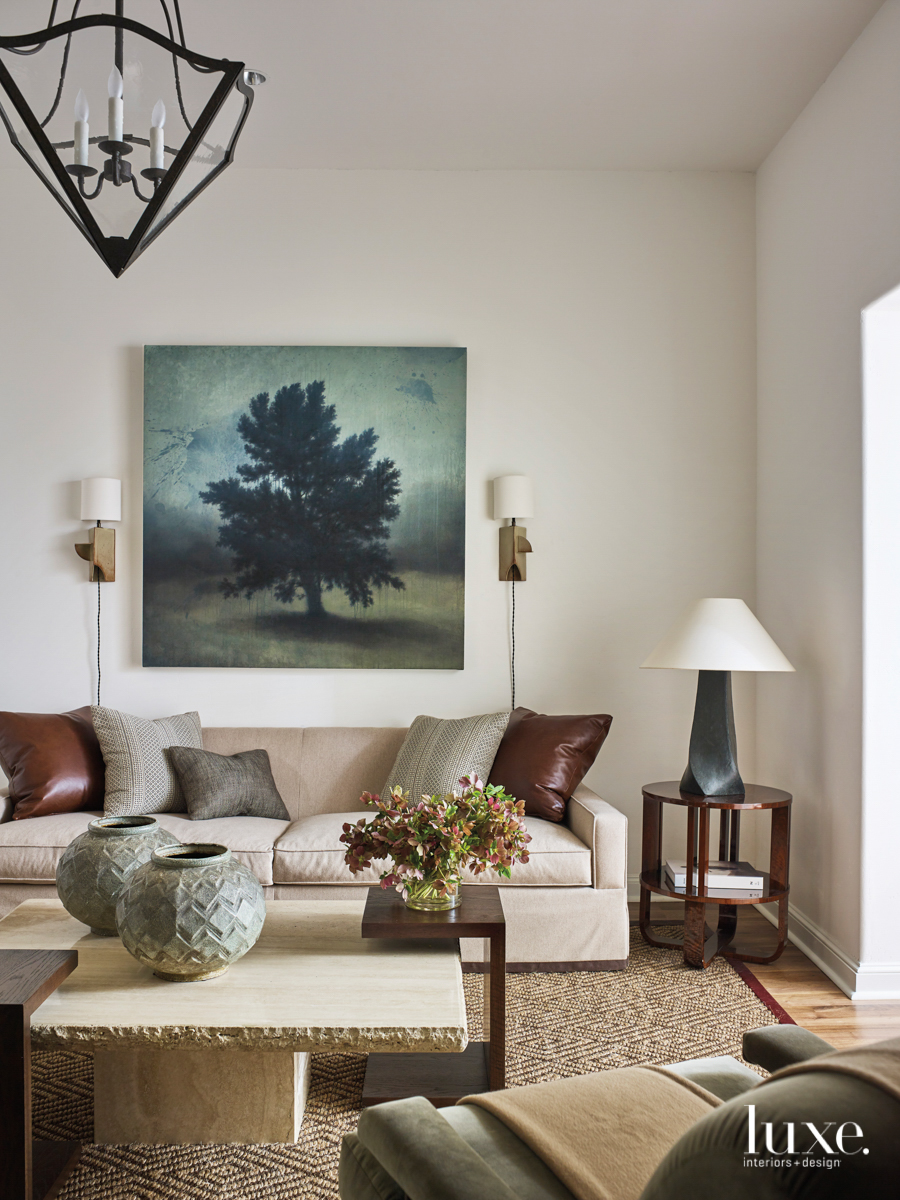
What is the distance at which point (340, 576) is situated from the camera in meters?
3.95

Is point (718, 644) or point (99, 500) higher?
point (99, 500)

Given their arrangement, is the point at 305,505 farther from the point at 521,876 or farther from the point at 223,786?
the point at 521,876

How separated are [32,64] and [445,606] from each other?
2603 mm

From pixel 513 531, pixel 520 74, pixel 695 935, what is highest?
pixel 520 74

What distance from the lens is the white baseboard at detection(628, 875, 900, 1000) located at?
2906mm

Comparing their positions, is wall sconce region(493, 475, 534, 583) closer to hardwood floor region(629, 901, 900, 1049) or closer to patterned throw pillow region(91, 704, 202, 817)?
patterned throw pillow region(91, 704, 202, 817)

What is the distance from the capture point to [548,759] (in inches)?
132

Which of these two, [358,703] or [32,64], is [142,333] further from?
[32,64]

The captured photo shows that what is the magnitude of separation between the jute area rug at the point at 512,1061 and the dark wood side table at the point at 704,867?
0.33ft

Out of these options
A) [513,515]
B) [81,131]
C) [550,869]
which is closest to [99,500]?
[513,515]

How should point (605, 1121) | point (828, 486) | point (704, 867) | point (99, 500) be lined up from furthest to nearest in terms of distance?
1. point (99, 500)
2. point (828, 486)
3. point (704, 867)
4. point (605, 1121)

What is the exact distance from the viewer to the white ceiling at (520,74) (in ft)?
9.61

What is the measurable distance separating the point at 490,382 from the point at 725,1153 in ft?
11.7

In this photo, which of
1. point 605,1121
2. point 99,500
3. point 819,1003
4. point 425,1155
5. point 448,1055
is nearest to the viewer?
point 425,1155
